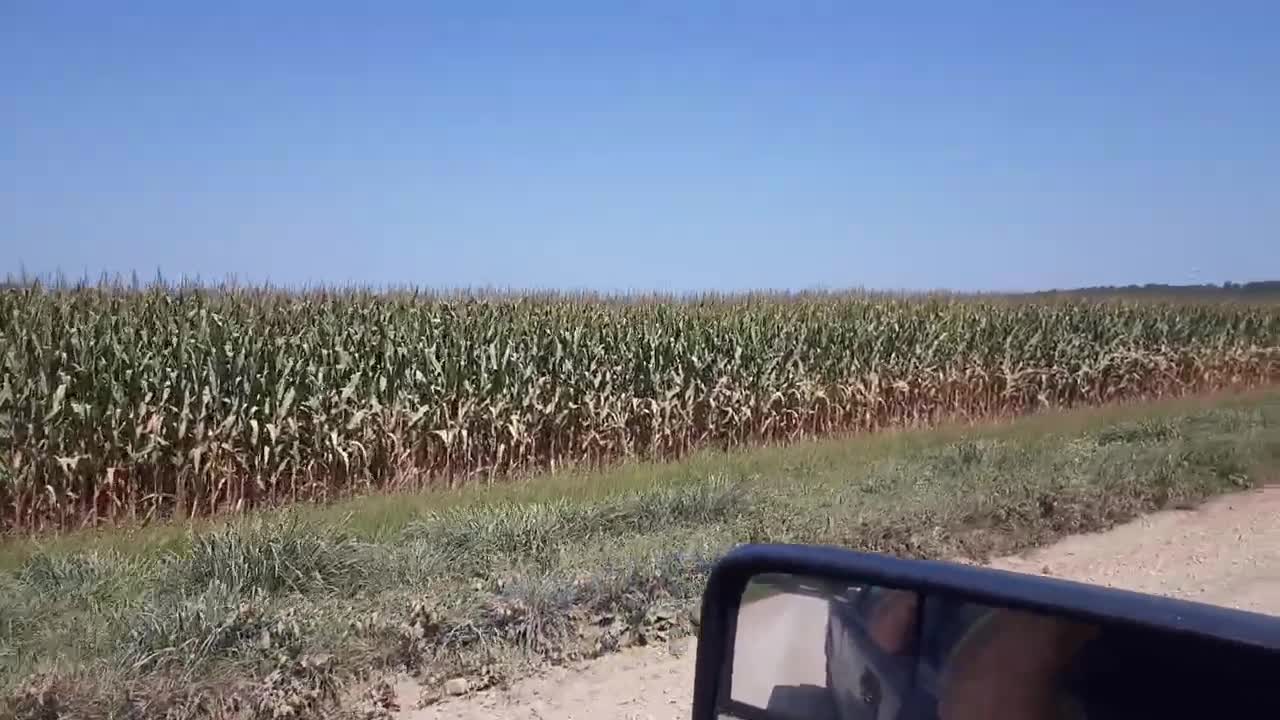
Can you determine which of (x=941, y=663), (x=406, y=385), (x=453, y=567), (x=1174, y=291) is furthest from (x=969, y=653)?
(x=1174, y=291)

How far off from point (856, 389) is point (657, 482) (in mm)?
7702

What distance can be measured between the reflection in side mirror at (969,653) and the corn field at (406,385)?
9.05 meters

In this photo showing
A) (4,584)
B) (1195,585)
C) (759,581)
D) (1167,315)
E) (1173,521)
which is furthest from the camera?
(1167,315)

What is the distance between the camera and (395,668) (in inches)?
219

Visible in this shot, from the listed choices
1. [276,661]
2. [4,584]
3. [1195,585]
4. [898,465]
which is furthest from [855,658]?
[898,465]

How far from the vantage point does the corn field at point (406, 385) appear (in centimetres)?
→ 993

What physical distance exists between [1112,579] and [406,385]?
7730 millimetres

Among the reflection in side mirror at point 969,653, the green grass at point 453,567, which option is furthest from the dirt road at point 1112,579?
the reflection in side mirror at point 969,653

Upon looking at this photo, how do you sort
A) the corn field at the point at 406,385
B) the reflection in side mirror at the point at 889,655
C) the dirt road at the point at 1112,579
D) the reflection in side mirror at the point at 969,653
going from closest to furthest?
the reflection in side mirror at the point at 969,653
the reflection in side mirror at the point at 889,655
the dirt road at the point at 1112,579
the corn field at the point at 406,385

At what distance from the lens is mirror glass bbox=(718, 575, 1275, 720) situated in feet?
4.65

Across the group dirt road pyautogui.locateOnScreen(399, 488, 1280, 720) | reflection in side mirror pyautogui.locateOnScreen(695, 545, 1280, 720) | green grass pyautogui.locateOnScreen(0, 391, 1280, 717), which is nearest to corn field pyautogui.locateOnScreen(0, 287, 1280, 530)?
green grass pyautogui.locateOnScreen(0, 391, 1280, 717)

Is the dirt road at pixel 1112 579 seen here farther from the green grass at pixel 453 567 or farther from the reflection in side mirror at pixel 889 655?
the reflection in side mirror at pixel 889 655

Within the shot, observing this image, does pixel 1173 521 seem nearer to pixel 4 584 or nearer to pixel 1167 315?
pixel 4 584

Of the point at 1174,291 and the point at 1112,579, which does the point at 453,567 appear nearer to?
the point at 1112,579
